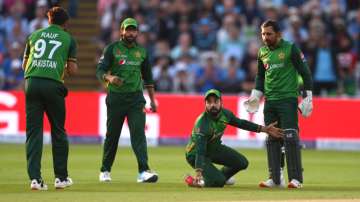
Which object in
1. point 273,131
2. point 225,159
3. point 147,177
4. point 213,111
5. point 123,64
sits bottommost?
point 147,177

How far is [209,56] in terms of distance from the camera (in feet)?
86.6

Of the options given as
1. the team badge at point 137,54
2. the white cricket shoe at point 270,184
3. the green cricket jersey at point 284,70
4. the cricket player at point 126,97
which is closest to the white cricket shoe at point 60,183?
the cricket player at point 126,97

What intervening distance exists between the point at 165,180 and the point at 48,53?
318cm

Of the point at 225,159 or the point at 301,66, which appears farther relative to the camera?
the point at 225,159

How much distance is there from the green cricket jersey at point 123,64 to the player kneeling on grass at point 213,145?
139cm

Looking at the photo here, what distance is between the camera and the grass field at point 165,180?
42.5ft

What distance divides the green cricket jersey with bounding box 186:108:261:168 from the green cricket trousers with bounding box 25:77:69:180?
1.95 m

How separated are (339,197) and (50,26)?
14.9 ft

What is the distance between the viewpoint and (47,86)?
13.7 meters

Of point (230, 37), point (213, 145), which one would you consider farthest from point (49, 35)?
point (230, 37)

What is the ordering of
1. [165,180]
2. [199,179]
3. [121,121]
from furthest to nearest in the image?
[165,180]
[121,121]
[199,179]

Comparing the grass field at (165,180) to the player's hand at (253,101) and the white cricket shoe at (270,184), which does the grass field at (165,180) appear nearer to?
the white cricket shoe at (270,184)

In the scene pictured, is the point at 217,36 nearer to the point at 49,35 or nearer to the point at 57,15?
the point at 57,15

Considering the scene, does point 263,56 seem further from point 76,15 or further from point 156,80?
point 76,15
